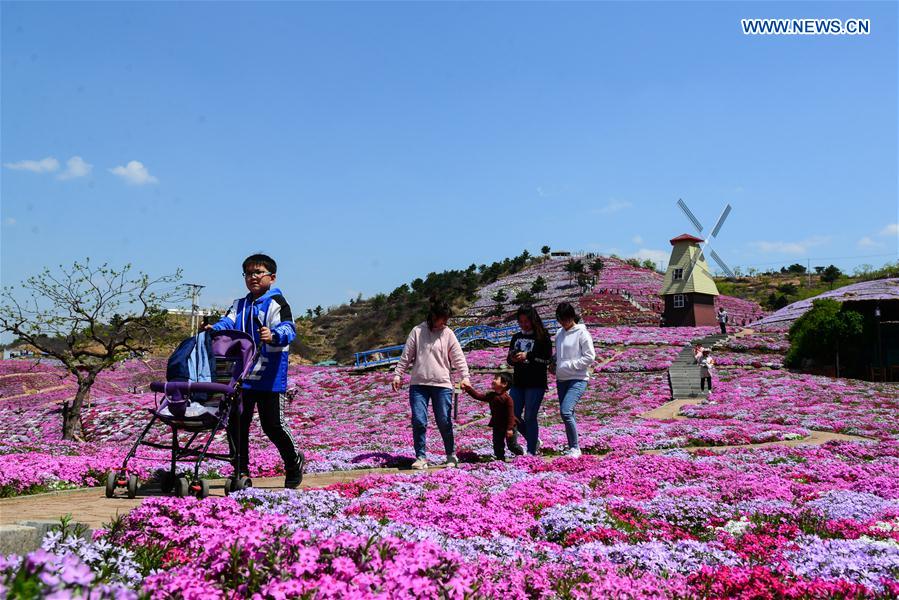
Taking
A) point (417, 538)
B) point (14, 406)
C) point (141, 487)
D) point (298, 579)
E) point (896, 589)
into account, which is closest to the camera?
point (298, 579)

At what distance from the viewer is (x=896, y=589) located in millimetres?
4336

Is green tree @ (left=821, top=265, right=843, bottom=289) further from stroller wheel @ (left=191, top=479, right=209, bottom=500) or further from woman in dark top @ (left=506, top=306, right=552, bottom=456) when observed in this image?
stroller wheel @ (left=191, top=479, right=209, bottom=500)

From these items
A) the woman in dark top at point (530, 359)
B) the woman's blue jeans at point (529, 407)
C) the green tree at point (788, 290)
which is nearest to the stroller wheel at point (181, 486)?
the woman in dark top at point (530, 359)

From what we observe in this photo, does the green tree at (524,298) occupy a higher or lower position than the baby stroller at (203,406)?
higher

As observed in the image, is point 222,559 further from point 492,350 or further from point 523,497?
point 492,350

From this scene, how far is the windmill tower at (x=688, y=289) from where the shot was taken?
221 feet

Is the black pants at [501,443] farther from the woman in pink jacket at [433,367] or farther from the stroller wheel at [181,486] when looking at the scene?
the stroller wheel at [181,486]

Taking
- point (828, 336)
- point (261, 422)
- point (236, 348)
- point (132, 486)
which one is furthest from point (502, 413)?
point (828, 336)

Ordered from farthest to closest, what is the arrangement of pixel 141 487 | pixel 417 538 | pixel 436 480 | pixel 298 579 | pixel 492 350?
1. pixel 492 350
2. pixel 436 480
3. pixel 141 487
4. pixel 417 538
5. pixel 298 579

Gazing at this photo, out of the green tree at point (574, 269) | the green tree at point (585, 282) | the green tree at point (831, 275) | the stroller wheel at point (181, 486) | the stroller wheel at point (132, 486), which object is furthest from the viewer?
the green tree at point (831, 275)

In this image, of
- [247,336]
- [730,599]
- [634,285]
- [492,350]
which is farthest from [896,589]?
[634,285]

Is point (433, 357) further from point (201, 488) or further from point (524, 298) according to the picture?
point (524, 298)

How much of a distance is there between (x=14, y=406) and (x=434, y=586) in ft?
118

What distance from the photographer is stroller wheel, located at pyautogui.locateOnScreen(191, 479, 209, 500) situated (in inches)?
266
